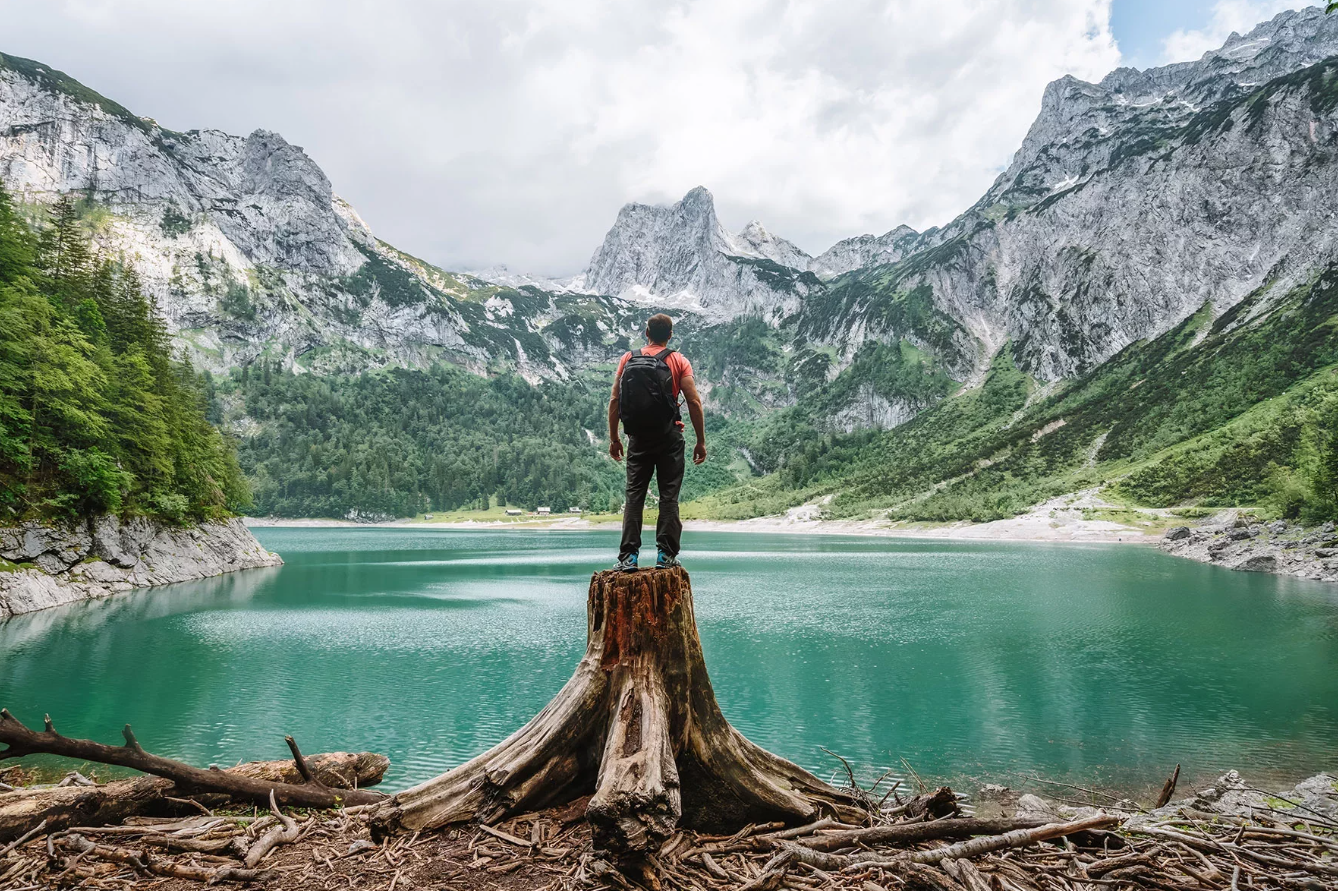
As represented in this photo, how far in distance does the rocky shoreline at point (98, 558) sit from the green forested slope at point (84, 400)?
1197 millimetres

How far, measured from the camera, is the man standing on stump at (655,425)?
6453 millimetres

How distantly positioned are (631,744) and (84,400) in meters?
46.0

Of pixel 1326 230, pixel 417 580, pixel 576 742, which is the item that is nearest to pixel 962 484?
pixel 1326 230

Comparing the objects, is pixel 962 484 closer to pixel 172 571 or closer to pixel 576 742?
pixel 172 571

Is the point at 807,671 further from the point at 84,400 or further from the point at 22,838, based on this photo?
the point at 84,400

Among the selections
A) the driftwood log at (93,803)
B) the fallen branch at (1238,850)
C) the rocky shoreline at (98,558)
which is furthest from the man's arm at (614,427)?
the rocky shoreline at (98,558)

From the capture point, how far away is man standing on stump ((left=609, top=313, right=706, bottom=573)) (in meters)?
6.45

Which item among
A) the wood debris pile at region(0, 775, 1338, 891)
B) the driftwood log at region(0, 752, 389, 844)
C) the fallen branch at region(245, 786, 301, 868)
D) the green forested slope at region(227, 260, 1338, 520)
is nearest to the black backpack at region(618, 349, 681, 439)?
the wood debris pile at region(0, 775, 1338, 891)

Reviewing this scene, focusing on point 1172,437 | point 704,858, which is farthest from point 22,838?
point 1172,437

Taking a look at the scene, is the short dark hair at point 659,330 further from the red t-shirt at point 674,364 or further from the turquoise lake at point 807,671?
the turquoise lake at point 807,671

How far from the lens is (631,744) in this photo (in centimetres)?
515

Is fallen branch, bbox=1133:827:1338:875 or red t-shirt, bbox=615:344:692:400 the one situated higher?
red t-shirt, bbox=615:344:692:400

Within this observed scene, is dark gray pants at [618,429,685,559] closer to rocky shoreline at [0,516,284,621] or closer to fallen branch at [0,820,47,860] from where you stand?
fallen branch at [0,820,47,860]

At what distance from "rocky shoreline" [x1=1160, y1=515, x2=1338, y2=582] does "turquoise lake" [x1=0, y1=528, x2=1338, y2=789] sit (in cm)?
283
